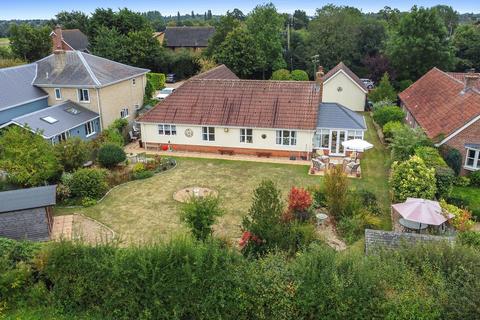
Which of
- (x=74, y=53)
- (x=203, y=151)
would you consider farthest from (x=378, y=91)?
(x=74, y=53)

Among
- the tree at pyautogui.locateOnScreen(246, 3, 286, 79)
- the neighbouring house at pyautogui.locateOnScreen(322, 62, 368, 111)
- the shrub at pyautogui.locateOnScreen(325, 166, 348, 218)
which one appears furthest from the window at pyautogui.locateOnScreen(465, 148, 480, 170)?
the tree at pyautogui.locateOnScreen(246, 3, 286, 79)

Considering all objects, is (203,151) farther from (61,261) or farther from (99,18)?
(99,18)

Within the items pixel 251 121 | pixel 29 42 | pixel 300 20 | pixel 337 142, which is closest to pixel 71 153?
pixel 251 121

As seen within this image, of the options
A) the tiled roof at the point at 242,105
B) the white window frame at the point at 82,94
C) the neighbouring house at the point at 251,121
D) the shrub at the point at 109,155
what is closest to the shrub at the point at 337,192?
the neighbouring house at the point at 251,121

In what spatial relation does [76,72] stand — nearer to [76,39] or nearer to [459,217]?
[459,217]

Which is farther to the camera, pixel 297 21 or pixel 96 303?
pixel 297 21

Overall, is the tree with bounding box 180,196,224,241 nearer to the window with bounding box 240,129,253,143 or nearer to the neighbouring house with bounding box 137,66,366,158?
the neighbouring house with bounding box 137,66,366,158

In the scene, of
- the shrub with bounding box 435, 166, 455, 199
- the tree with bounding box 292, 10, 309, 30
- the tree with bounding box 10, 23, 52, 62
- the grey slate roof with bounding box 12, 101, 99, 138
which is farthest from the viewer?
the tree with bounding box 292, 10, 309, 30

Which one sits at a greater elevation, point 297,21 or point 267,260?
point 297,21
